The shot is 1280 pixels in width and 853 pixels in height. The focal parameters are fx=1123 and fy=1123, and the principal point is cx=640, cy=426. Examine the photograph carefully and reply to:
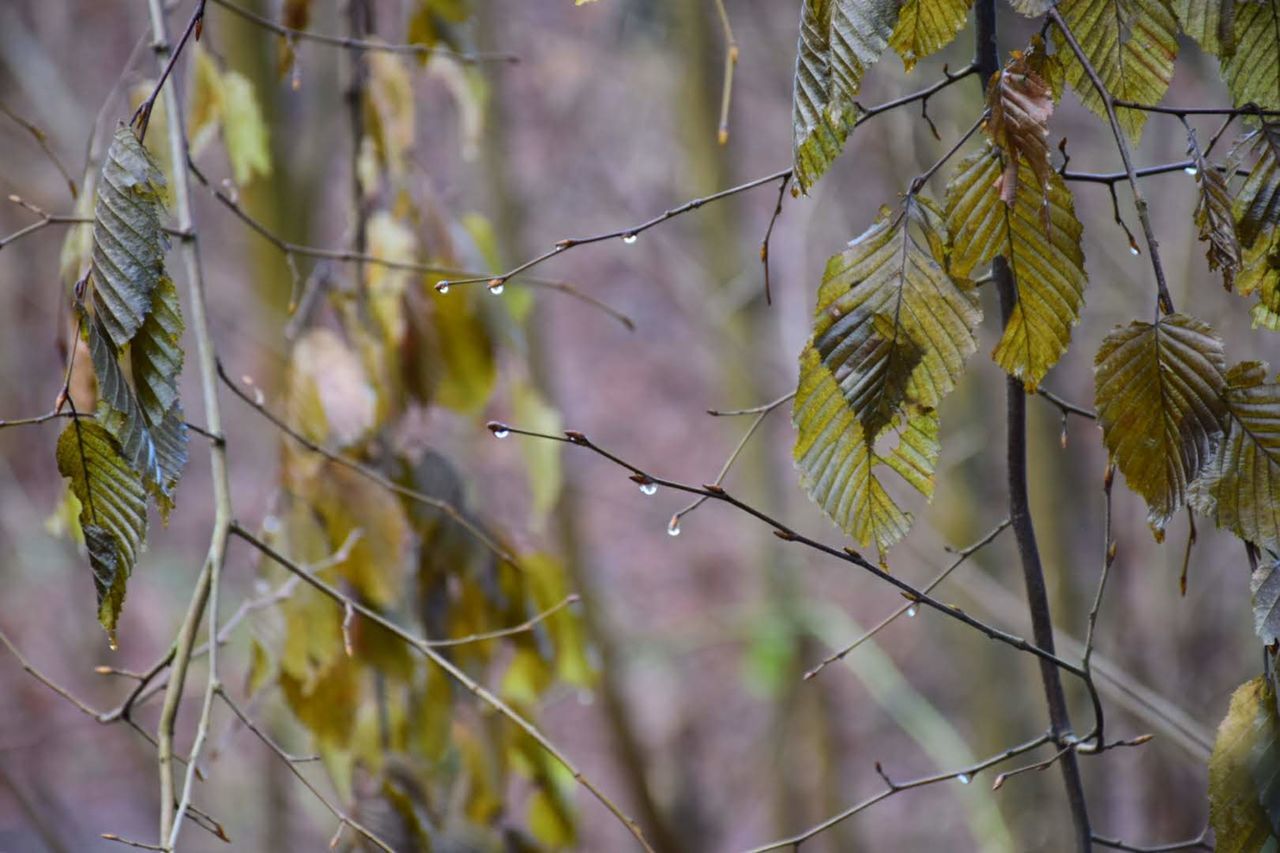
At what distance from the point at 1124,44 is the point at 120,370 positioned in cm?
79

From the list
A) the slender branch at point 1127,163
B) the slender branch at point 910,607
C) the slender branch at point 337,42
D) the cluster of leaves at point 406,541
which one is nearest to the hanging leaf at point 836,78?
the slender branch at point 1127,163

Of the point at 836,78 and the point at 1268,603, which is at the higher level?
the point at 836,78

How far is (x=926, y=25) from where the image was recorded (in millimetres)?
774

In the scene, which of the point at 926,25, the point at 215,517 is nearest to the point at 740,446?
the point at 926,25

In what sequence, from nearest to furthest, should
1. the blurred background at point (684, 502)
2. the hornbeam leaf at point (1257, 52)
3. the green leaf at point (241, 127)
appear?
the hornbeam leaf at point (1257, 52)
the green leaf at point (241, 127)
the blurred background at point (684, 502)

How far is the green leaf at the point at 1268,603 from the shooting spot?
0.76 meters

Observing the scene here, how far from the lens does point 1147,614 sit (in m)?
3.34

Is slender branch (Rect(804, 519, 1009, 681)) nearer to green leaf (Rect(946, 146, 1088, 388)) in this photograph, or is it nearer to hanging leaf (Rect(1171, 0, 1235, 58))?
green leaf (Rect(946, 146, 1088, 388))

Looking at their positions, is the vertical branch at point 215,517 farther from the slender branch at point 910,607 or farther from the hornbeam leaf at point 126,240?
the slender branch at point 910,607

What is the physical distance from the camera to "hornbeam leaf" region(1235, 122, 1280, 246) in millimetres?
796

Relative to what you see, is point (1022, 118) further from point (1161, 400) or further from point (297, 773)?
point (297, 773)

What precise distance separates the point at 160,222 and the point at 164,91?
1.60 feet

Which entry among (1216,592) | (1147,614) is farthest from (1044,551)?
(1216,592)

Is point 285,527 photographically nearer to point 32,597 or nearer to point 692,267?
point 692,267
